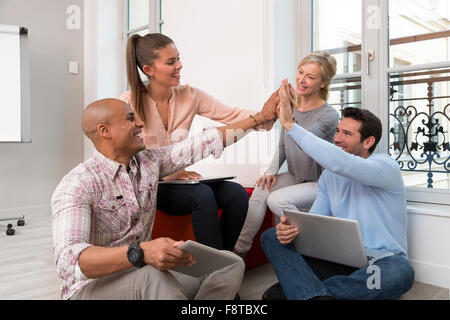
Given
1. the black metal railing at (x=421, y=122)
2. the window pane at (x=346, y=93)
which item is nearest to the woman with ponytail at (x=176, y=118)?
the window pane at (x=346, y=93)

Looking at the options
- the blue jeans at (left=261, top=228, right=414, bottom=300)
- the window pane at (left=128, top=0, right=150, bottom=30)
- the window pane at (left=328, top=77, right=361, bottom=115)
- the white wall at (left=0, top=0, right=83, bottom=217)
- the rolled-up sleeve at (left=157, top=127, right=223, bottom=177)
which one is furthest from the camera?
the window pane at (left=128, top=0, right=150, bottom=30)

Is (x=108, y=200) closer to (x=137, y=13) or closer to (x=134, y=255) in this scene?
(x=134, y=255)

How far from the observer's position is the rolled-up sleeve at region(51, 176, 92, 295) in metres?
1.11

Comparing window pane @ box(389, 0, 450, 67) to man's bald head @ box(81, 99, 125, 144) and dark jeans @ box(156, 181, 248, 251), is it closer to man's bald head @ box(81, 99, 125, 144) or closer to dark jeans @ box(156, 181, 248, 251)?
dark jeans @ box(156, 181, 248, 251)

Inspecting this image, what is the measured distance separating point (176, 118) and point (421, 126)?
136 centimetres

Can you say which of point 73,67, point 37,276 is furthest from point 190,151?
point 73,67

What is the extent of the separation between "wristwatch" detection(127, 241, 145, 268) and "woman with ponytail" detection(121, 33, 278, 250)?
69 centimetres

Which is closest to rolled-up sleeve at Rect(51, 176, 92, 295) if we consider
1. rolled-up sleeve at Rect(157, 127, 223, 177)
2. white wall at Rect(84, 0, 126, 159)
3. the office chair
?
rolled-up sleeve at Rect(157, 127, 223, 177)

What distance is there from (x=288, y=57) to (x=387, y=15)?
0.68 meters

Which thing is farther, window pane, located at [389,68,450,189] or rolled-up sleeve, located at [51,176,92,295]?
window pane, located at [389,68,450,189]

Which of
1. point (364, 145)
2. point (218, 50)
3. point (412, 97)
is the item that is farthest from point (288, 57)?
point (364, 145)

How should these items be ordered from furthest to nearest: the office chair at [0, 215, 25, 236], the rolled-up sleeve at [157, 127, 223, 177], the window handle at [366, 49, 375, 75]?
the office chair at [0, 215, 25, 236]
the window handle at [366, 49, 375, 75]
the rolled-up sleeve at [157, 127, 223, 177]

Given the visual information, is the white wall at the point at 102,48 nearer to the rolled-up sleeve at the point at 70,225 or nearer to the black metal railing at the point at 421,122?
the black metal railing at the point at 421,122

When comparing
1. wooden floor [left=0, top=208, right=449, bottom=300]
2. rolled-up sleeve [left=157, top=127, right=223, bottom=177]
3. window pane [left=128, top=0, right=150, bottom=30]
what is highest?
window pane [left=128, top=0, right=150, bottom=30]
